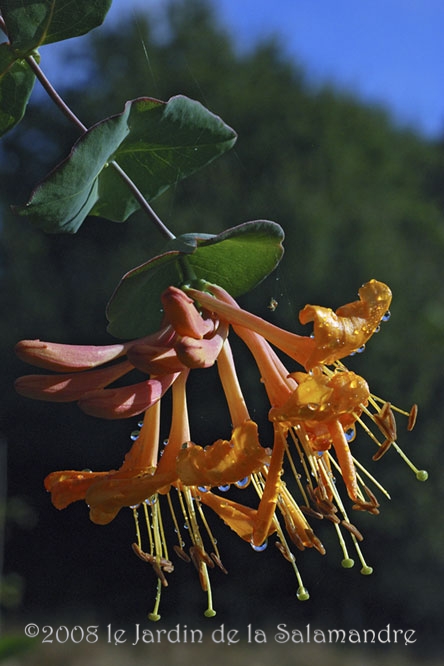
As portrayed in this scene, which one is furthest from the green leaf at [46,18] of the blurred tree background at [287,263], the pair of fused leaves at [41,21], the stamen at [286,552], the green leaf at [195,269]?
the blurred tree background at [287,263]

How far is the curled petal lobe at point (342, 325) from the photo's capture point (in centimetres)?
59

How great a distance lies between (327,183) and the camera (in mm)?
6066

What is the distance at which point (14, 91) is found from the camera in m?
0.78

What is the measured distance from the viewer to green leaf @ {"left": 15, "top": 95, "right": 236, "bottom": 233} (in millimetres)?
631

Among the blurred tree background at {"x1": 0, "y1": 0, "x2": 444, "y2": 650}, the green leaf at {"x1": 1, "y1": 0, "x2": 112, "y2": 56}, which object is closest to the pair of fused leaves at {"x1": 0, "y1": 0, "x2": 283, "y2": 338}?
the green leaf at {"x1": 1, "y1": 0, "x2": 112, "y2": 56}

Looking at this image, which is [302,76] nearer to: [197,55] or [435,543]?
[197,55]

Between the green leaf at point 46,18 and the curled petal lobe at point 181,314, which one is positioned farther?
the green leaf at point 46,18

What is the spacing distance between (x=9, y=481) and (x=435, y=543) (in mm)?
2858

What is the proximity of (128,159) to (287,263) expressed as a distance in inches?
185

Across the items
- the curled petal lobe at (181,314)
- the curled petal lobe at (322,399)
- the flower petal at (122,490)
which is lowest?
the flower petal at (122,490)

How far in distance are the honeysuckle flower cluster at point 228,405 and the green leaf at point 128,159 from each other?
0.38 feet

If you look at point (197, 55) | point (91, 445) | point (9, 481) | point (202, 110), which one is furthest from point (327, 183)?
point (202, 110)

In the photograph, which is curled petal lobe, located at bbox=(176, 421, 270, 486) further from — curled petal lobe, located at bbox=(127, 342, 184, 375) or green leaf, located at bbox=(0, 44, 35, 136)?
green leaf, located at bbox=(0, 44, 35, 136)

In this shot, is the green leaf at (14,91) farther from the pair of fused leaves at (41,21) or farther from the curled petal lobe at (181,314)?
the curled petal lobe at (181,314)
